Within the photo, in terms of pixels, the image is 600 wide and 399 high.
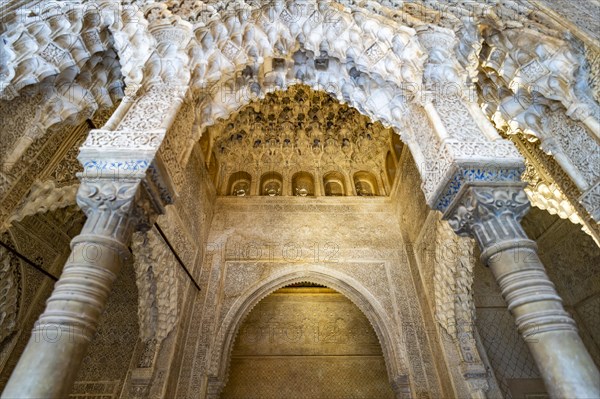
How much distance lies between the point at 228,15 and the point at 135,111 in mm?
1488

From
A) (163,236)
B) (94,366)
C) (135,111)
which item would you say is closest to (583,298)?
(163,236)

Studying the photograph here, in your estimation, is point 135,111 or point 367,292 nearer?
point 135,111

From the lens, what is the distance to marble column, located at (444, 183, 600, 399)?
6.89ft

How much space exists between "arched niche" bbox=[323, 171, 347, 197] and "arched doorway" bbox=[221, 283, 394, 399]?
2088 mm

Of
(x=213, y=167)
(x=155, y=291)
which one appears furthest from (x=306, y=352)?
(x=213, y=167)

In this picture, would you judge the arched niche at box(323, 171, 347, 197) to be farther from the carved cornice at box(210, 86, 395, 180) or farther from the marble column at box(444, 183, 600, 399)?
the marble column at box(444, 183, 600, 399)

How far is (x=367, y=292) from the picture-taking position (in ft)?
18.5

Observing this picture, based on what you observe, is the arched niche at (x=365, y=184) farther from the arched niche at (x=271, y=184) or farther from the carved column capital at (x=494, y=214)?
the carved column capital at (x=494, y=214)

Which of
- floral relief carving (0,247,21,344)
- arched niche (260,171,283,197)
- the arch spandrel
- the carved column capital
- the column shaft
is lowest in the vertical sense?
the column shaft

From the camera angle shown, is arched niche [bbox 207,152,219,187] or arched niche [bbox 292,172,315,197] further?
arched niche [bbox 292,172,315,197]

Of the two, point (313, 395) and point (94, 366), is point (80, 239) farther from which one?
point (313, 395)

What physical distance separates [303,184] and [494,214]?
471 cm

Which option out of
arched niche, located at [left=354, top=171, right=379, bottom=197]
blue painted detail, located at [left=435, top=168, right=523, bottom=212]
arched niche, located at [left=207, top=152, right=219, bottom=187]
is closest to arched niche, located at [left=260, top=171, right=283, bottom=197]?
arched niche, located at [left=207, top=152, right=219, bottom=187]

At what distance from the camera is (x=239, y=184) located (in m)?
7.21
